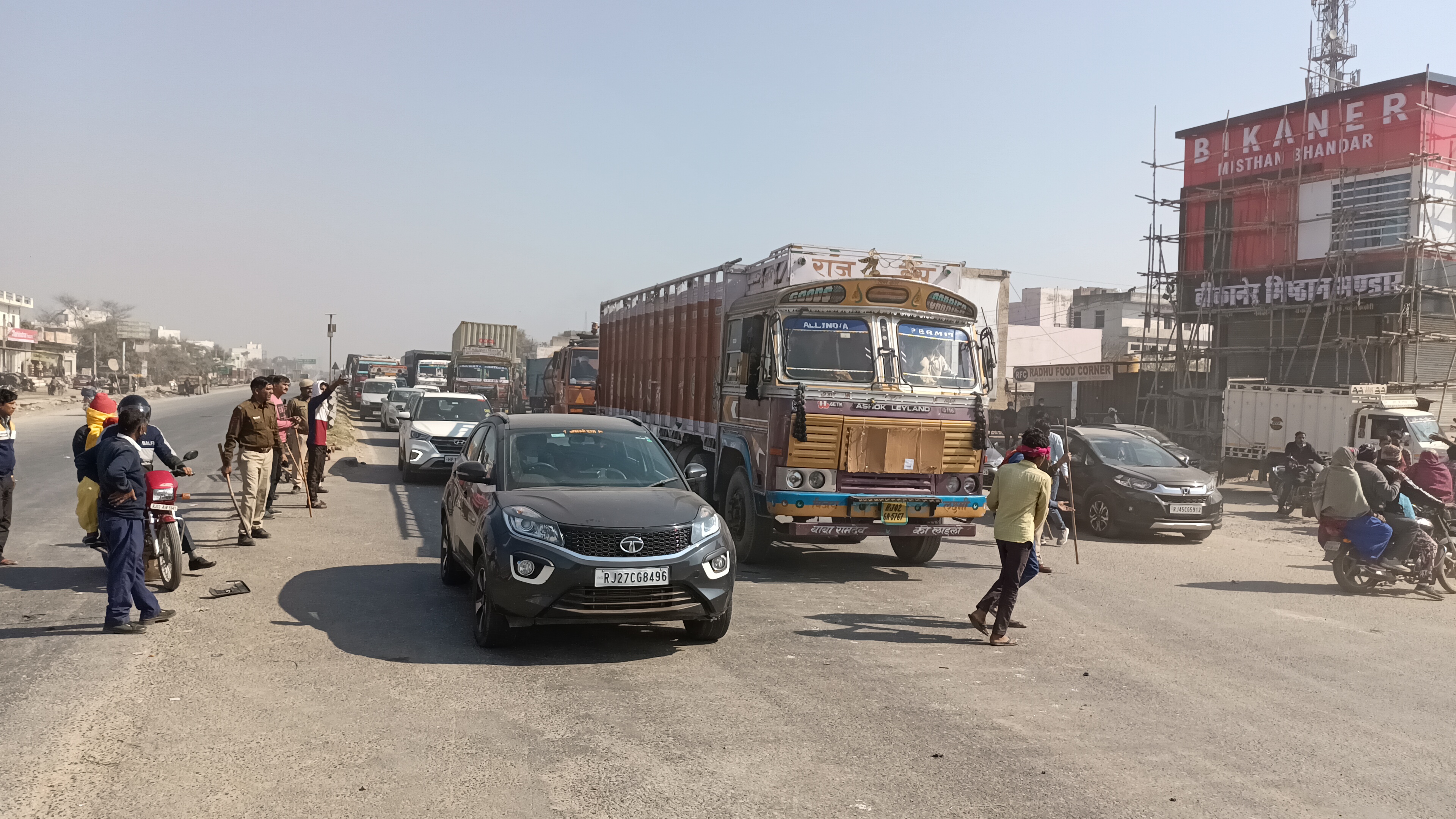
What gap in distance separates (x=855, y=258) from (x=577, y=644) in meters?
6.38

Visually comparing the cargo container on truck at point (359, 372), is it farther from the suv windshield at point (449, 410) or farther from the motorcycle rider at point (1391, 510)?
the motorcycle rider at point (1391, 510)

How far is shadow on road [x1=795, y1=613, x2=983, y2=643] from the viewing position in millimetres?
8359

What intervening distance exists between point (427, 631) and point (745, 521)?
4393 mm

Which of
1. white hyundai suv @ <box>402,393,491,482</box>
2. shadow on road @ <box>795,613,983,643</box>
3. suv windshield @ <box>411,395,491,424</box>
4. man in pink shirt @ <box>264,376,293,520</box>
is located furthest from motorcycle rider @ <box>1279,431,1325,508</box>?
man in pink shirt @ <box>264,376,293,520</box>

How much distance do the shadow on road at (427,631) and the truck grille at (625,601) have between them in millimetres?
362

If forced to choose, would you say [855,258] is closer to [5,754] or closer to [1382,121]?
[5,754]

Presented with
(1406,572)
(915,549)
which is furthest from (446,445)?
(1406,572)

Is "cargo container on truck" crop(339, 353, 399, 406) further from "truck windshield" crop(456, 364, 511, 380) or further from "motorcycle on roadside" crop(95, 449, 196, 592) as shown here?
"motorcycle on roadside" crop(95, 449, 196, 592)

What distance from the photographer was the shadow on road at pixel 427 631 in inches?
287

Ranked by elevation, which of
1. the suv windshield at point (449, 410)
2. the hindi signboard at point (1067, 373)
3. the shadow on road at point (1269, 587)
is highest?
the hindi signboard at point (1067, 373)

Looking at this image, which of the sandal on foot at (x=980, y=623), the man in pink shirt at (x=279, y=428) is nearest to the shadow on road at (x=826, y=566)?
the sandal on foot at (x=980, y=623)

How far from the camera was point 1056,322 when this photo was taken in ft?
240

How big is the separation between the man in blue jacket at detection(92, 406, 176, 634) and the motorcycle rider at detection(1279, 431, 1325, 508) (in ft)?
61.8

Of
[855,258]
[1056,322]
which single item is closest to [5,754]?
[855,258]
